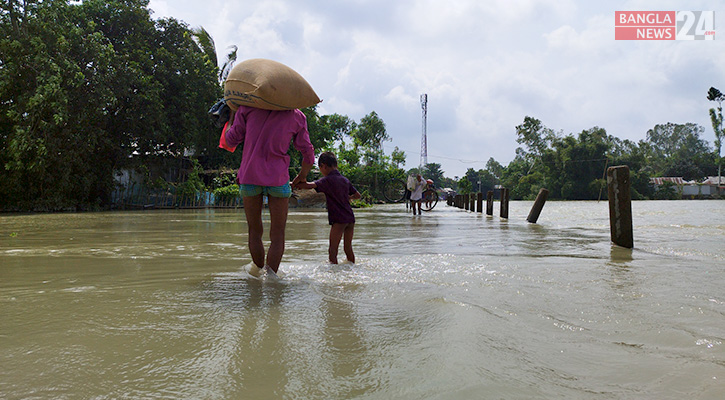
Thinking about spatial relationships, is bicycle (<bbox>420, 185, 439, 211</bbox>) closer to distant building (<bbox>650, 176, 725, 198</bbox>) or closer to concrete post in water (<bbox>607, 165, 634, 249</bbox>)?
concrete post in water (<bbox>607, 165, 634, 249</bbox>)

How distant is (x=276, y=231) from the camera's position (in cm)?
365

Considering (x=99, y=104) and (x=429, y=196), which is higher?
(x=99, y=104)

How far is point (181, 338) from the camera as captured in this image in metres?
2.00

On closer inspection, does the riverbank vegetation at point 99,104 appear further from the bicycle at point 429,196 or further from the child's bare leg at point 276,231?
the child's bare leg at point 276,231

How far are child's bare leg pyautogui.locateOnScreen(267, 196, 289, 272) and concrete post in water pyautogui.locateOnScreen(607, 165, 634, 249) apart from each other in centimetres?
457

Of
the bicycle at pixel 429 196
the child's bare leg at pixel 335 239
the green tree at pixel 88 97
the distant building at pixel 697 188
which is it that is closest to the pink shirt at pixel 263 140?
the child's bare leg at pixel 335 239

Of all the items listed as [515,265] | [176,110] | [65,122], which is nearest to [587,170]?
[176,110]

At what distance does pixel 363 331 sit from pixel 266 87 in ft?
6.68

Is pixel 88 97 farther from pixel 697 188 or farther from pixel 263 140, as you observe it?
pixel 697 188

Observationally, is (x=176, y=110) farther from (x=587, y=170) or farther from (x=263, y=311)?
(x=587, y=170)

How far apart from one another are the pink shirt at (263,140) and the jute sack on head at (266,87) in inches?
4.5

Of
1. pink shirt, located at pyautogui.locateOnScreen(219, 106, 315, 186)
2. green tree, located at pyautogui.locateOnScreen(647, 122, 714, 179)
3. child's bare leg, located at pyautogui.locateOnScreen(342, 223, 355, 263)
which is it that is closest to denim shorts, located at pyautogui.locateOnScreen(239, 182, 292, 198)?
pink shirt, located at pyautogui.locateOnScreen(219, 106, 315, 186)

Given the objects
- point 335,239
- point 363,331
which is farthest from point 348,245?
point 363,331

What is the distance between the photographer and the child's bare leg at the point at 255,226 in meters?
3.63
